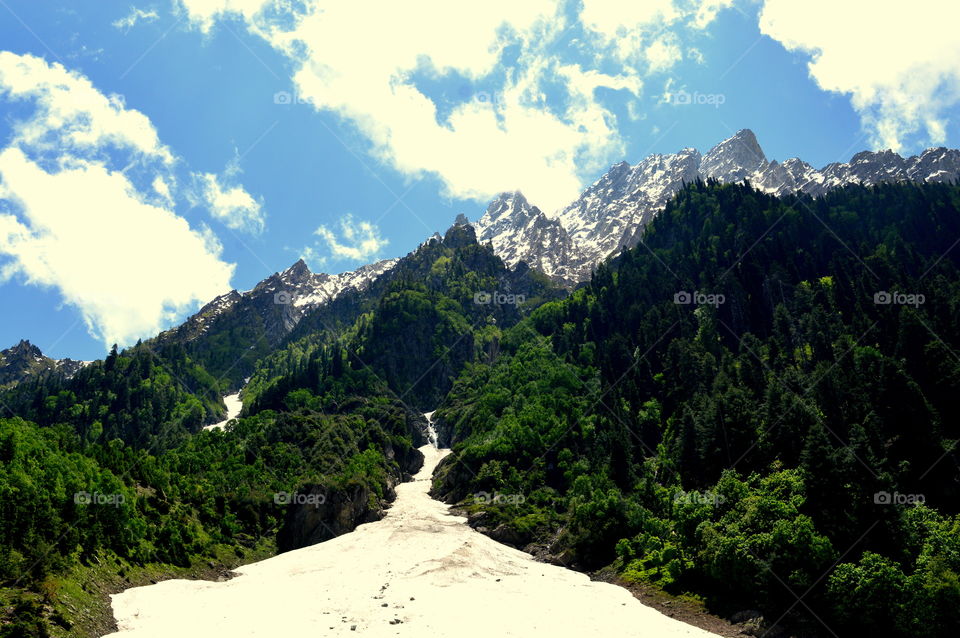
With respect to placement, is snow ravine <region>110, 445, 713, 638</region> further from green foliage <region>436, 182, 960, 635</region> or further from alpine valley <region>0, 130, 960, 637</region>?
green foliage <region>436, 182, 960, 635</region>

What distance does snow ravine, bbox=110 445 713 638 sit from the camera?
165 feet

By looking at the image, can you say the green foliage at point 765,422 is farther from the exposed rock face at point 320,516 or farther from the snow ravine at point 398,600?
the exposed rock face at point 320,516

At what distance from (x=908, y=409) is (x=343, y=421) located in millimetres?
131794

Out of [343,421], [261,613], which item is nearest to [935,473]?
[261,613]

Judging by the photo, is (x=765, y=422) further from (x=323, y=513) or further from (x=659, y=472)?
(x=323, y=513)

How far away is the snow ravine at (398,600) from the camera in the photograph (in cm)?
5025

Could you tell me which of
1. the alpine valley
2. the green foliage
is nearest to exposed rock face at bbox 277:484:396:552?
the alpine valley

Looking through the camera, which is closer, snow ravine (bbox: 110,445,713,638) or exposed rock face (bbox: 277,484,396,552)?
snow ravine (bbox: 110,445,713,638)

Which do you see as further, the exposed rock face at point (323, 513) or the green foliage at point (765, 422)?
the exposed rock face at point (323, 513)

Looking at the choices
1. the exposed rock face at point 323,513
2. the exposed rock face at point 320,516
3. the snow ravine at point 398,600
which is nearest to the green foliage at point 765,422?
the snow ravine at point 398,600

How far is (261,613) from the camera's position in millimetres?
56469

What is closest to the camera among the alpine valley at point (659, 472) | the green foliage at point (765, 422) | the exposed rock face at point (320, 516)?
the alpine valley at point (659, 472)

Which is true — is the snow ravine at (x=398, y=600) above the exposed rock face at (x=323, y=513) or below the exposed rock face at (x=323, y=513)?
below

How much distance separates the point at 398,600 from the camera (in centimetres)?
6106
